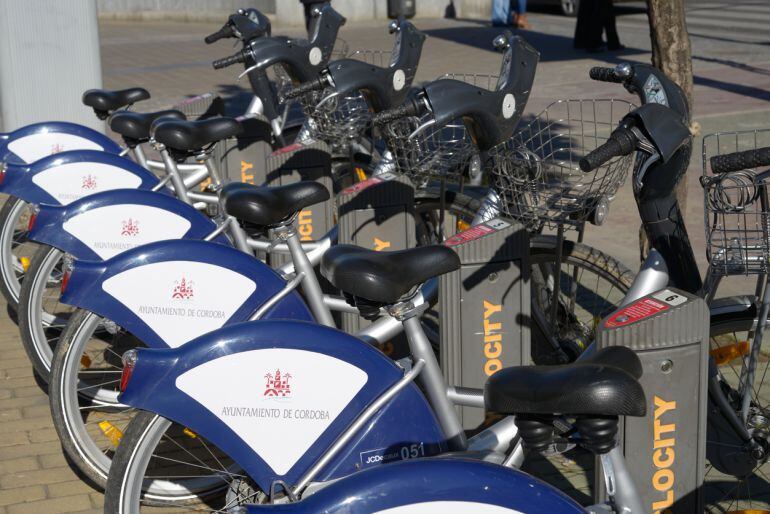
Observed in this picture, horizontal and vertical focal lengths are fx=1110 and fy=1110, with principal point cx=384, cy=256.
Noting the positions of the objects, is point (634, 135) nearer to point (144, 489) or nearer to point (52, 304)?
point (144, 489)

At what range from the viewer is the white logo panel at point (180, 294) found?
4.00 m

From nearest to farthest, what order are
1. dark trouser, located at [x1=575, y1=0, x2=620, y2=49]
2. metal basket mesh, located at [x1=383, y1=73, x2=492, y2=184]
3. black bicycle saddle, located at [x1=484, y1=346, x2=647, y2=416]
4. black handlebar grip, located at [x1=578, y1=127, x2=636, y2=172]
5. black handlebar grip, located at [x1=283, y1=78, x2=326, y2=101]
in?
black bicycle saddle, located at [x1=484, y1=346, x2=647, y2=416], black handlebar grip, located at [x1=578, y1=127, x2=636, y2=172], metal basket mesh, located at [x1=383, y1=73, x2=492, y2=184], black handlebar grip, located at [x1=283, y1=78, x2=326, y2=101], dark trouser, located at [x1=575, y1=0, x2=620, y2=49]

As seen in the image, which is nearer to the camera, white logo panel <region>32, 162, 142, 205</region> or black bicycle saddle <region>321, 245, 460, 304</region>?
black bicycle saddle <region>321, 245, 460, 304</region>

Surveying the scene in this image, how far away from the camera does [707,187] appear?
10.2 feet

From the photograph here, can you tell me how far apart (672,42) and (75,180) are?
3.01m

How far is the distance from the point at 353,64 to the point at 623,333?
2329mm

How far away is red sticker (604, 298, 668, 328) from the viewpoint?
3.04 meters

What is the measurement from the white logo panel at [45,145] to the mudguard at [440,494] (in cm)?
427

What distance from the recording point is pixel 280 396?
3266mm

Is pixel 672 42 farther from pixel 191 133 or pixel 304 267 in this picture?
pixel 304 267

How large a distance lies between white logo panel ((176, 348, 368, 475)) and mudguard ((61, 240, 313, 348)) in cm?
78

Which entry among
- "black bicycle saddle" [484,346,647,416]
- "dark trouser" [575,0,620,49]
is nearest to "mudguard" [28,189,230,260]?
"black bicycle saddle" [484,346,647,416]

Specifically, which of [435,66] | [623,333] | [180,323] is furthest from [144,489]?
[435,66]

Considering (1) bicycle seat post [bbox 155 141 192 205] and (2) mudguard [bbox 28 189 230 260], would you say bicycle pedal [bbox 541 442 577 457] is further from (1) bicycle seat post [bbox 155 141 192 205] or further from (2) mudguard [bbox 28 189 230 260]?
(1) bicycle seat post [bbox 155 141 192 205]
